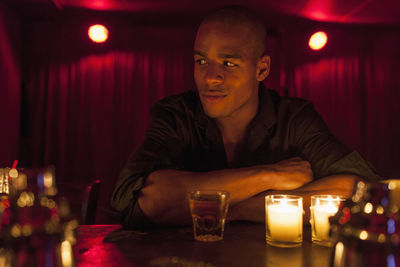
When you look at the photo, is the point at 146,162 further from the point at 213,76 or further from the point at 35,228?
the point at 35,228

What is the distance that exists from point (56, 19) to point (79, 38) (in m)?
0.41

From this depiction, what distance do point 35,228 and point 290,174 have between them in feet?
3.47

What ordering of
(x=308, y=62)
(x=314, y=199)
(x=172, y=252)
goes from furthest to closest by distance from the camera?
(x=308, y=62) < (x=314, y=199) < (x=172, y=252)

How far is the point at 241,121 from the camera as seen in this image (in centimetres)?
194

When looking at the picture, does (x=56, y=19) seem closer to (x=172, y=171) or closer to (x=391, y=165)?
(x=172, y=171)

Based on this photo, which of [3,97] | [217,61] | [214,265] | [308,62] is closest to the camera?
[214,265]

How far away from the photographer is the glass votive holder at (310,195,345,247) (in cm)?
91

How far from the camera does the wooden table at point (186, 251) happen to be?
77 centimetres

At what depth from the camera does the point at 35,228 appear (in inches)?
17.1

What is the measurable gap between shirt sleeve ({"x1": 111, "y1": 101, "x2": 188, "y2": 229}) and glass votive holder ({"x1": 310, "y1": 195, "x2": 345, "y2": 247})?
0.59m

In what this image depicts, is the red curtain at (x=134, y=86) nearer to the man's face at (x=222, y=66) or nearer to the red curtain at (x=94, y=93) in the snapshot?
the red curtain at (x=94, y=93)

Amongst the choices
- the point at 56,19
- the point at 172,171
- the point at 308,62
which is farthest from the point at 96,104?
the point at 172,171

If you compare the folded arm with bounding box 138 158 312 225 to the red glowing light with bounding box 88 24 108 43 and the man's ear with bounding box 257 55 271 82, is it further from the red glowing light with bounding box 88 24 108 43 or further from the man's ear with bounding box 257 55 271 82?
the red glowing light with bounding box 88 24 108 43

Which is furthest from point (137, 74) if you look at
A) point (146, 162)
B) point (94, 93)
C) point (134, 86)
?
point (146, 162)
